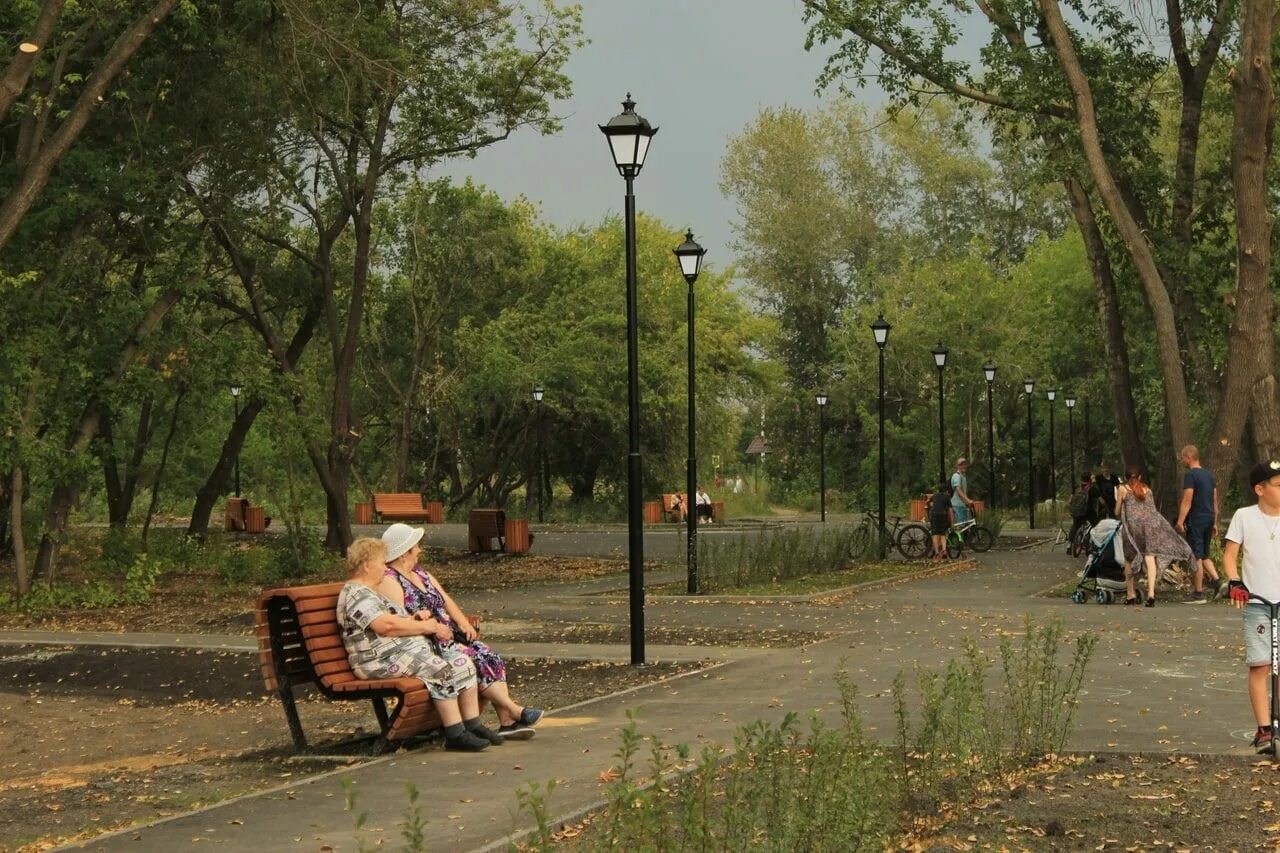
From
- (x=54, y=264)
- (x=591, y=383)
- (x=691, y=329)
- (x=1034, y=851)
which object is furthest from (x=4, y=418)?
(x=591, y=383)

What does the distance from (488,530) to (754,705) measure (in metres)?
23.6

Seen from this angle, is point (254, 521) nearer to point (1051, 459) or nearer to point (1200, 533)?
point (1051, 459)

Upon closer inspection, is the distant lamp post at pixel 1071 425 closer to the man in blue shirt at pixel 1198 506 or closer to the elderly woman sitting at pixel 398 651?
the man in blue shirt at pixel 1198 506

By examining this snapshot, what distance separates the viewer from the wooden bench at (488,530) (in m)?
34.9

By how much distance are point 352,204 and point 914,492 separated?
47.2 m

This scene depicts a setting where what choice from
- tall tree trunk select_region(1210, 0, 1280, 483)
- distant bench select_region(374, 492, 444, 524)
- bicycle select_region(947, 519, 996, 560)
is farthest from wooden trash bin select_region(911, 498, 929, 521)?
tall tree trunk select_region(1210, 0, 1280, 483)

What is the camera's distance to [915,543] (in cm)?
3209

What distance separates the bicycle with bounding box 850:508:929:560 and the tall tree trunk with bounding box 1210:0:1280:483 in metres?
7.27

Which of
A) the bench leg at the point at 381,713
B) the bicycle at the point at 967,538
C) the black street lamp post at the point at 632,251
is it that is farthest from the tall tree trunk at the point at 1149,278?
the bench leg at the point at 381,713

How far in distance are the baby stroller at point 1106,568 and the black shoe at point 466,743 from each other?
12.6 m

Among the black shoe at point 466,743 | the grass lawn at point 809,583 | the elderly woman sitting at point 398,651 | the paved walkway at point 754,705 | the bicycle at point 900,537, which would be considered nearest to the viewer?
the paved walkway at point 754,705

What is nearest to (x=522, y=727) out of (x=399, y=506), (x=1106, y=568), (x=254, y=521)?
(x=1106, y=568)

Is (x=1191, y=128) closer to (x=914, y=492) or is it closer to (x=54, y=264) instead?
(x=54, y=264)

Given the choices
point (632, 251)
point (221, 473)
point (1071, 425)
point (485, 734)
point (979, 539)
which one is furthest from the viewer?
point (1071, 425)
